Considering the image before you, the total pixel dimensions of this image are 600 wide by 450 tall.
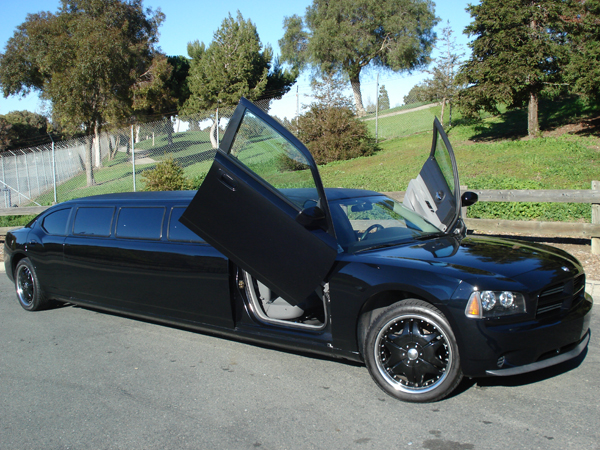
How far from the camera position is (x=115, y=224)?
5621mm

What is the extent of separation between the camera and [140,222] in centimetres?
539

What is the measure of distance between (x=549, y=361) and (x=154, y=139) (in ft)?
48.2

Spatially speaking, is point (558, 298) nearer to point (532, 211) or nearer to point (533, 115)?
point (532, 211)

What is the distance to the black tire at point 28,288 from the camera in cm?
656

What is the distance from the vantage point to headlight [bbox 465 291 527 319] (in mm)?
3295

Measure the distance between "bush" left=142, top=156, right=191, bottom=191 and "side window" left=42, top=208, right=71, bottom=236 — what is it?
740 cm

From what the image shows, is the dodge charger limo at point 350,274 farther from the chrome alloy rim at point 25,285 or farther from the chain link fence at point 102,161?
the chain link fence at point 102,161

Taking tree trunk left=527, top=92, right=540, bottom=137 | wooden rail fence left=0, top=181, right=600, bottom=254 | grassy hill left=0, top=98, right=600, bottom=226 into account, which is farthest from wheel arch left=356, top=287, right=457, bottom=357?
tree trunk left=527, top=92, right=540, bottom=137

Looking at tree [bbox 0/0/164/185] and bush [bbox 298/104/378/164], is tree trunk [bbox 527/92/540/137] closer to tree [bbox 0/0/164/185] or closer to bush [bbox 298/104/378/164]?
bush [bbox 298/104/378/164]

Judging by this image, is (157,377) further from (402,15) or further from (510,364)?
(402,15)

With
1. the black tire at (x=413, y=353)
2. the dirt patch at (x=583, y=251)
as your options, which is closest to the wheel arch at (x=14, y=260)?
the black tire at (x=413, y=353)

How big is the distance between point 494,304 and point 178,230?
3.05m

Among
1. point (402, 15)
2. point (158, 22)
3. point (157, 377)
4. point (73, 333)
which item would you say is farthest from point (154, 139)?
point (402, 15)

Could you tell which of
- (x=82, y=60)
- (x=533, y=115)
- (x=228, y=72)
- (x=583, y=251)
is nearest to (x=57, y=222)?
(x=583, y=251)
